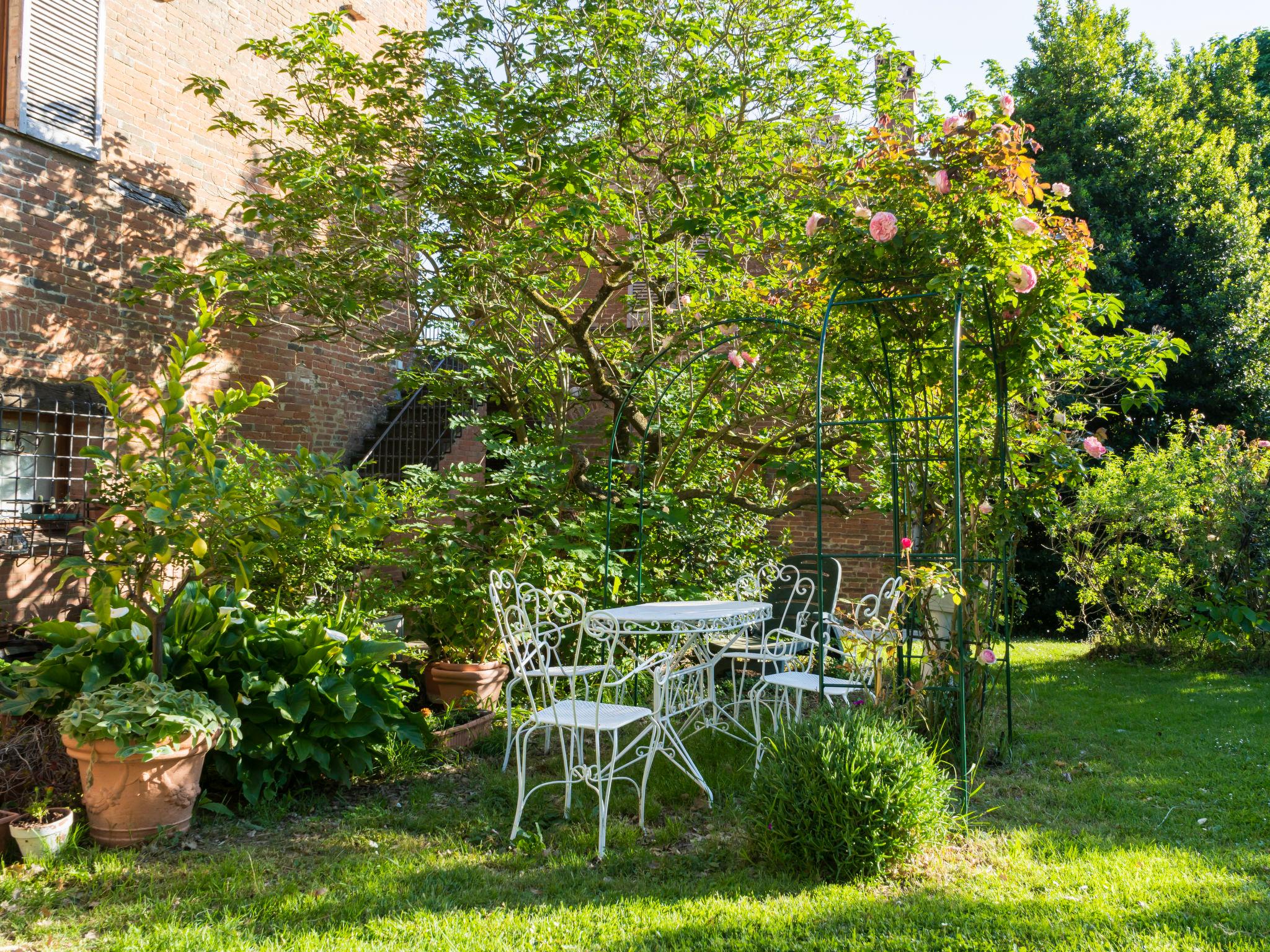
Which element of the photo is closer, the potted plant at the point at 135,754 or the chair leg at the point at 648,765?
the potted plant at the point at 135,754

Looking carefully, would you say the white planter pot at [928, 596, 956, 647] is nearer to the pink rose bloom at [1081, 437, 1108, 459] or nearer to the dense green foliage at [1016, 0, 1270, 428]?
the pink rose bloom at [1081, 437, 1108, 459]

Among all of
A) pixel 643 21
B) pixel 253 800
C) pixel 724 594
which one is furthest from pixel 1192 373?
pixel 253 800

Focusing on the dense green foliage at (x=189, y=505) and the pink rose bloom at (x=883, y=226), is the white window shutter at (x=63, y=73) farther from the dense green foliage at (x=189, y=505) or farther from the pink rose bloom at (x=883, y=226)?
the pink rose bloom at (x=883, y=226)

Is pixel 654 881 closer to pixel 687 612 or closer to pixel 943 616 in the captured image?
pixel 687 612

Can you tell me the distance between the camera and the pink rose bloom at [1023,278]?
396 centimetres

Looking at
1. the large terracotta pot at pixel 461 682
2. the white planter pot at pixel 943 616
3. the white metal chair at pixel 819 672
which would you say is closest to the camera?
the white metal chair at pixel 819 672

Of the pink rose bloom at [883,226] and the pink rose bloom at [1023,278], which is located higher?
the pink rose bloom at [883,226]

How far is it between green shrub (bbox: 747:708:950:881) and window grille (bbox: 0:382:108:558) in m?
4.64

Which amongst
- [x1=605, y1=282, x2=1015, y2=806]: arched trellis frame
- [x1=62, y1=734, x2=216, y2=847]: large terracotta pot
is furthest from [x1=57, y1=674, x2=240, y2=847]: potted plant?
[x1=605, y1=282, x2=1015, y2=806]: arched trellis frame

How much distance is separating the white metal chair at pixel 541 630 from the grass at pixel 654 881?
0.55 metres

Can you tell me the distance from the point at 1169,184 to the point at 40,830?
45.4 feet

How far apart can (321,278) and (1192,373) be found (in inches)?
427

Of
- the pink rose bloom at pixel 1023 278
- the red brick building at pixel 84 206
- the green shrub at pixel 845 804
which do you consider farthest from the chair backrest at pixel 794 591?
the red brick building at pixel 84 206

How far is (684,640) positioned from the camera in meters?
4.05
